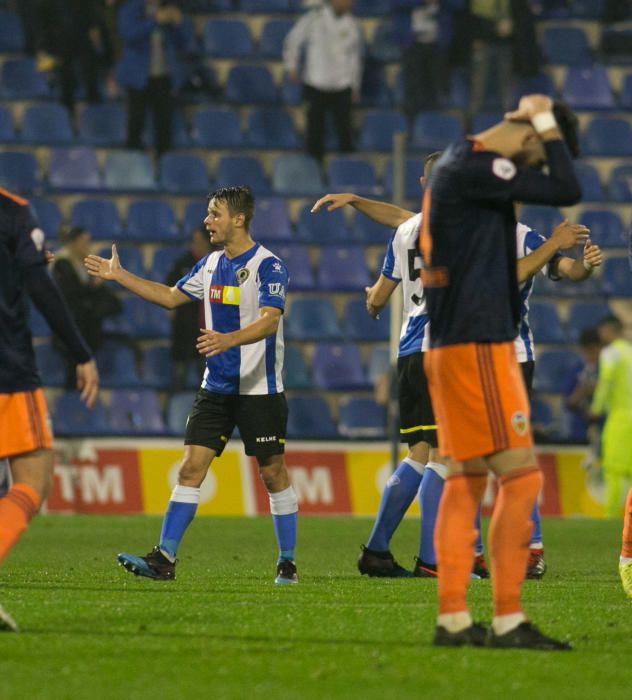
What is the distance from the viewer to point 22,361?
6.30 meters

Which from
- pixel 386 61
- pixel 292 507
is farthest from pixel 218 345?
pixel 386 61

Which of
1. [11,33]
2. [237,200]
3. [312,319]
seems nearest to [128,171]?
[11,33]

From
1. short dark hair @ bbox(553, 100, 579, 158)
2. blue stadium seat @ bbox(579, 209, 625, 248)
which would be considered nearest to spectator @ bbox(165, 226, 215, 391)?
blue stadium seat @ bbox(579, 209, 625, 248)

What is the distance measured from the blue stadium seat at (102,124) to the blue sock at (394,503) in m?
11.9

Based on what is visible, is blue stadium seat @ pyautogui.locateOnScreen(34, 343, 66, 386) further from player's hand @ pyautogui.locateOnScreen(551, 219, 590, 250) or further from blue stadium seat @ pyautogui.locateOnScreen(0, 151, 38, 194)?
player's hand @ pyautogui.locateOnScreen(551, 219, 590, 250)

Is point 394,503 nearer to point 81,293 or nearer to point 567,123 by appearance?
point 567,123

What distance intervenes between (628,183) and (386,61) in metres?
3.64

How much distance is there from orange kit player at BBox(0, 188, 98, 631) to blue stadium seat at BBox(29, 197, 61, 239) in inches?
515

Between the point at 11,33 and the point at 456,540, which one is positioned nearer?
the point at 456,540

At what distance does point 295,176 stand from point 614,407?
5448 millimetres

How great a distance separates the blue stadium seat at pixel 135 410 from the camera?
1789 centimetres

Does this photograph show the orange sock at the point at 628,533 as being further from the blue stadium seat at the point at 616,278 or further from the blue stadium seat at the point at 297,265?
the blue stadium seat at the point at 616,278

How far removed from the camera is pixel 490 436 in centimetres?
594

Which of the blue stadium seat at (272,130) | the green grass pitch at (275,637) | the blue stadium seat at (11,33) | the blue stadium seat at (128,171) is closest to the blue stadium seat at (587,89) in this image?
the blue stadium seat at (272,130)
